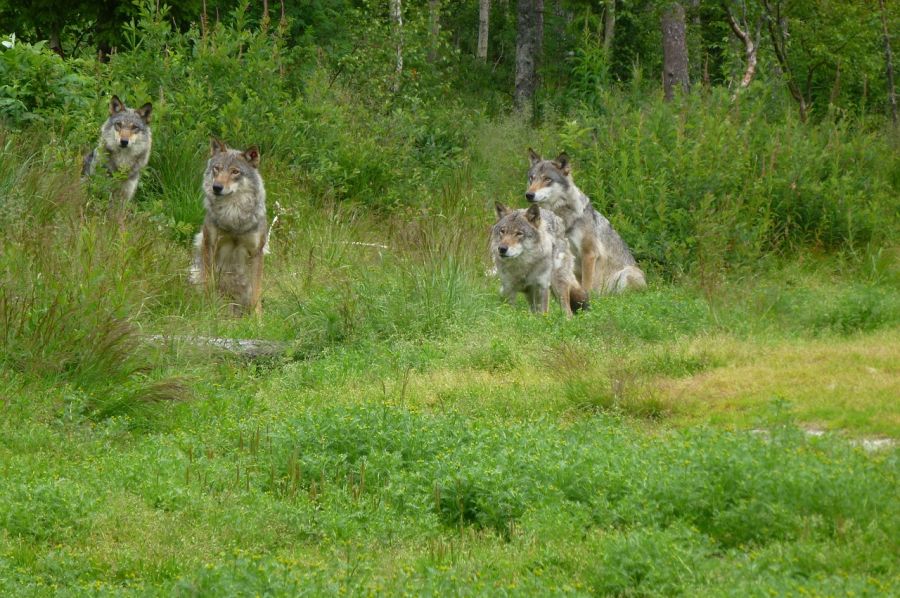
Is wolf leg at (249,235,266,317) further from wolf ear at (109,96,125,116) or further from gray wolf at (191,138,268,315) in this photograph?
wolf ear at (109,96,125,116)

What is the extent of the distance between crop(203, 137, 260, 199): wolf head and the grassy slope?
104cm

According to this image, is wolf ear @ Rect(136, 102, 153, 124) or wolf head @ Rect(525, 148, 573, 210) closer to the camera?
wolf head @ Rect(525, 148, 573, 210)

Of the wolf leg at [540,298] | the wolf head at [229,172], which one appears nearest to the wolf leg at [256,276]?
the wolf head at [229,172]

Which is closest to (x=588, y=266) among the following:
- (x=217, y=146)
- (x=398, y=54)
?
(x=217, y=146)

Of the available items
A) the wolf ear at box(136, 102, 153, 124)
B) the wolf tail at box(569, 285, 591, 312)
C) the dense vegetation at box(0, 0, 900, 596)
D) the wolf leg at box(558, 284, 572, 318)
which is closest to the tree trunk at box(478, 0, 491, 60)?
the dense vegetation at box(0, 0, 900, 596)

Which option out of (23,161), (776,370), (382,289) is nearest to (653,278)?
(382,289)

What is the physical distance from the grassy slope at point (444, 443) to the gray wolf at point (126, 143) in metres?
1.81

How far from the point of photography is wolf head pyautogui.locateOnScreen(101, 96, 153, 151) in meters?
14.0

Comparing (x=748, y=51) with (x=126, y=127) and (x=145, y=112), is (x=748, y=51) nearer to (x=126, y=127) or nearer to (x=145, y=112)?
(x=145, y=112)

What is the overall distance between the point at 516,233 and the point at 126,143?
5117 mm

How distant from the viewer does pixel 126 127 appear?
14047 mm

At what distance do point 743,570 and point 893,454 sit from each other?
5.14 feet

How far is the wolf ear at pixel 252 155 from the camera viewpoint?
13.0 meters

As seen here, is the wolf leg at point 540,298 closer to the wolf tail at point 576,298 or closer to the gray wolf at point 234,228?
the wolf tail at point 576,298
